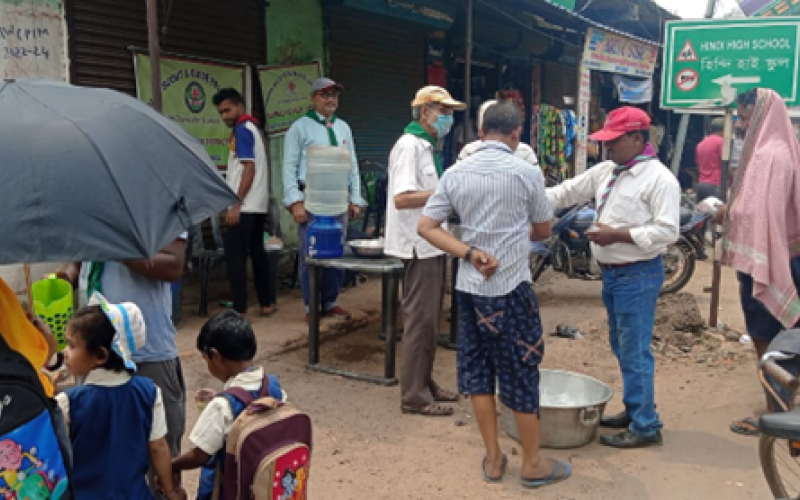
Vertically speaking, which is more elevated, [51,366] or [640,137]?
[640,137]

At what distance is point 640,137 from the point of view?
3.86 m

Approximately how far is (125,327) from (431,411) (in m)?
2.63

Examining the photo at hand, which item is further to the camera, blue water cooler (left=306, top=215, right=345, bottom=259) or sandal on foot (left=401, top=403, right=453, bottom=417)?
blue water cooler (left=306, top=215, right=345, bottom=259)

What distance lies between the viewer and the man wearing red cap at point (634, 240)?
3.77 metres

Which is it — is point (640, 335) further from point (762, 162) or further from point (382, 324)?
point (382, 324)

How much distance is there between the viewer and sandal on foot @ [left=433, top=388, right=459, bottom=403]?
472cm

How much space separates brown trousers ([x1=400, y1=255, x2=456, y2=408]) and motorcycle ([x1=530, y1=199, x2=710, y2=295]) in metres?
3.59

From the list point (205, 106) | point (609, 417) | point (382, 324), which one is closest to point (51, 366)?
point (609, 417)

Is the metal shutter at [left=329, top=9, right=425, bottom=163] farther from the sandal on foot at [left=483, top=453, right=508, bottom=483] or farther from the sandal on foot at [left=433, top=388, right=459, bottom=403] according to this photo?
the sandal on foot at [left=483, top=453, right=508, bottom=483]

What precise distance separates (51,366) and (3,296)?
2.59ft

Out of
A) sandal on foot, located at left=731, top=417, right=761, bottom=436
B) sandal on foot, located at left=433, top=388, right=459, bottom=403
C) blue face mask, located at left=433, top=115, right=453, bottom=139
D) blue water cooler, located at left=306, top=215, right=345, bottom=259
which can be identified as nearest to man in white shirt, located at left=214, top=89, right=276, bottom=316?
blue water cooler, located at left=306, top=215, right=345, bottom=259

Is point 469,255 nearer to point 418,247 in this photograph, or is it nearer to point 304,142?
point 418,247

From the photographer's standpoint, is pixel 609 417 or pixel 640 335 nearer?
pixel 640 335

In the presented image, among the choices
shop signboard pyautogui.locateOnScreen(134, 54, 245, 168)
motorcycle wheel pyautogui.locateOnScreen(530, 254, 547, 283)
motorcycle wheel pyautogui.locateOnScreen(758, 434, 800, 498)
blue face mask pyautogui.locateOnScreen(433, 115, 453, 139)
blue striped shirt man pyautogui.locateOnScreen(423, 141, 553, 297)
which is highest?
shop signboard pyautogui.locateOnScreen(134, 54, 245, 168)
